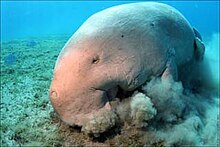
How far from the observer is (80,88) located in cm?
488

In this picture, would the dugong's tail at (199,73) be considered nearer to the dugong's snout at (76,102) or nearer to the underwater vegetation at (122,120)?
the underwater vegetation at (122,120)

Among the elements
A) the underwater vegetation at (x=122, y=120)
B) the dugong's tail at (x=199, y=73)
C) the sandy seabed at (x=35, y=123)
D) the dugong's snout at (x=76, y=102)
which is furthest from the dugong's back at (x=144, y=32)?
the sandy seabed at (x=35, y=123)

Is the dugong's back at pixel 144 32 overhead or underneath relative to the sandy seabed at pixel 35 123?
overhead

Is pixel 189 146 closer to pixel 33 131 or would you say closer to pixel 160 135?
pixel 160 135

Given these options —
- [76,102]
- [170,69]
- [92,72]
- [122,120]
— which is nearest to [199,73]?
[170,69]

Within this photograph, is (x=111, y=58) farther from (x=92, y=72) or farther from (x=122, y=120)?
(x=122, y=120)

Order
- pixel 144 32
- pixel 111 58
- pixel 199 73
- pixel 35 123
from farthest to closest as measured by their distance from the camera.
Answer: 1. pixel 199 73
2. pixel 144 32
3. pixel 35 123
4. pixel 111 58

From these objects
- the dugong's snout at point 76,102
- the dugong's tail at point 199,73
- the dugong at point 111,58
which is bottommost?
the dugong's tail at point 199,73

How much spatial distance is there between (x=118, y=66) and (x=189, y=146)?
168cm

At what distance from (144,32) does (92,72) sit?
1.44 metres

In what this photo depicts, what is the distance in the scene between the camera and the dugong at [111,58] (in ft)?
16.1

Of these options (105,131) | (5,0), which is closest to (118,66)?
(105,131)

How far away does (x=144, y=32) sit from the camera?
5.85 meters

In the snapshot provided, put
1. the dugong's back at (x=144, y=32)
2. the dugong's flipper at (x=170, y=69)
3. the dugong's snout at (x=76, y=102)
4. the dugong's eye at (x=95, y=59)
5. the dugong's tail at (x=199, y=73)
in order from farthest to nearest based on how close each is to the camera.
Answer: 1. the dugong's tail at (x=199, y=73)
2. the dugong's flipper at (x=170, y=69)
3. the dugong's back at (x=144, y=32)
4. the dugong's eye at (x=95, y=59)
5. the dugong's snout at (x=76, y=102)
